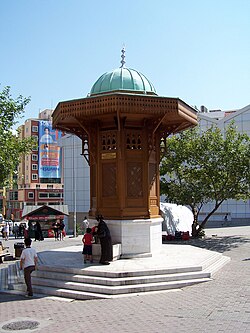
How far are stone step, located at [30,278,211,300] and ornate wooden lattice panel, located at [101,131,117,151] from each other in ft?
16.3

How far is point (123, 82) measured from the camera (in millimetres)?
13578

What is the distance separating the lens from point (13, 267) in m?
13.8

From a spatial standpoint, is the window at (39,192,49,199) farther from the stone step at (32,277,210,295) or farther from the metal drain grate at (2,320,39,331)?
the metal drain grate at (2,320,39,331)

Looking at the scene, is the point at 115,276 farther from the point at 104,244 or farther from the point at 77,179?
the point at 77,179

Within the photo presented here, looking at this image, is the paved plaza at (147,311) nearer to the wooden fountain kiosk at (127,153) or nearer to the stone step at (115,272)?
the stone step at (115,272)

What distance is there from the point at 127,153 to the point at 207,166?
390 inches

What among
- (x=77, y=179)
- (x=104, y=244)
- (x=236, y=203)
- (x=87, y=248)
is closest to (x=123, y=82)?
(x=104, y=244)

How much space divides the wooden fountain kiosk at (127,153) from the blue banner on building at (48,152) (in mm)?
61179

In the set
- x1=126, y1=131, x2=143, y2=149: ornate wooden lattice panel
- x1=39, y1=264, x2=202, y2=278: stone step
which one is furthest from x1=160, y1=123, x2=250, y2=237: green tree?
x1=39, y1=264, x2=202, y2=278: stone step

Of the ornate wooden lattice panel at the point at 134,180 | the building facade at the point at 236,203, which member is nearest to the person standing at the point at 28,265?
the ornate wooden lattice panel at the point at 134,180

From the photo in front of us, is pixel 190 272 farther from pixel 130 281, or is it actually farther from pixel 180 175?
pixel 180 175

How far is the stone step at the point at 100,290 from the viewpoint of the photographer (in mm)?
9641

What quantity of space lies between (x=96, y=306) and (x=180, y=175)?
1549 cm

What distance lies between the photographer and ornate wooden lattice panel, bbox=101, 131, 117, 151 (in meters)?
13.4
